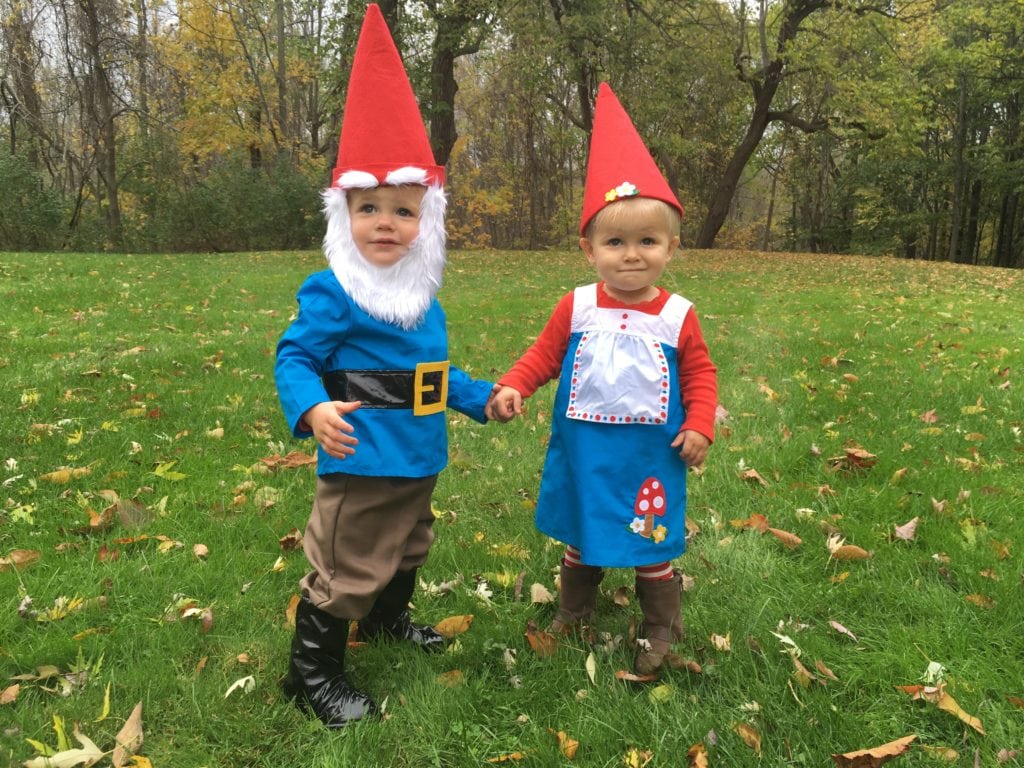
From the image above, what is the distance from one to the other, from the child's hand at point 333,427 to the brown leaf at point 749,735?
142cm

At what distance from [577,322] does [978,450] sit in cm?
328

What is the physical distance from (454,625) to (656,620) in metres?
0.79

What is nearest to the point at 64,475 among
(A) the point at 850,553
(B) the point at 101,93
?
(A) the point at 850,553

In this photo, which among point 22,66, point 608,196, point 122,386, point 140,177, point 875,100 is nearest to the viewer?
point 608,196

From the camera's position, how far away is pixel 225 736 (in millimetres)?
2100

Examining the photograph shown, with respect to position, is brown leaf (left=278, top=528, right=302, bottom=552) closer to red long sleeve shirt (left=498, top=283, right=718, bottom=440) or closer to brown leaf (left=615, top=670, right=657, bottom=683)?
red long sleeve shirt (left=498, top=283, right=718, bottom=440)

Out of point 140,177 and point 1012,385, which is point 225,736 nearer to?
point 1012,385

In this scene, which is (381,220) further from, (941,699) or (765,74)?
(765,74)

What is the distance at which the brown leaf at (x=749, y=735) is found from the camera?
1980 mm

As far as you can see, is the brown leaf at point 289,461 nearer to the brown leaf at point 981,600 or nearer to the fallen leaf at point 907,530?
the fallen leaf at point 907,530

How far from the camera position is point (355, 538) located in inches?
85.2

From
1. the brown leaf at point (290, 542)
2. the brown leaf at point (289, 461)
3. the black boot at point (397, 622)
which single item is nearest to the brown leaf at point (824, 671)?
the black boot at point (397, 622)

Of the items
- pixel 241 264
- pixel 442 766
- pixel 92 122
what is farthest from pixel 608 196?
pixel 92 122

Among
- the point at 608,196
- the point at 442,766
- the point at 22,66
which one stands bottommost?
the point at 442,766
